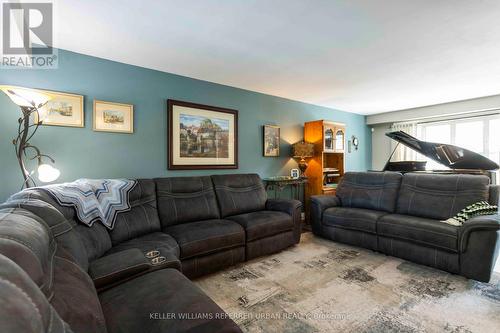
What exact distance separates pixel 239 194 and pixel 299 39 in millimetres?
2067

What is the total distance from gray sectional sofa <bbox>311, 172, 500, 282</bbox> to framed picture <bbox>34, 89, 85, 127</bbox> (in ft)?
10.8

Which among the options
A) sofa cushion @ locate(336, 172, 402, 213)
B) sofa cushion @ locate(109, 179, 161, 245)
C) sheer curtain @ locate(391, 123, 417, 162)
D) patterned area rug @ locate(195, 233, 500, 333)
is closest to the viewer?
patterned area rug @ locate(195, 233, 500, 333)

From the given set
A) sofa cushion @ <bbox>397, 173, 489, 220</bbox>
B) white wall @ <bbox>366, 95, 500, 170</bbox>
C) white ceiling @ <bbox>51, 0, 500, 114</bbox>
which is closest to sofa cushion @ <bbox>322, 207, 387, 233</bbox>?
sofa cushion @ <bbox>397, 173, 489, 220</bbox>

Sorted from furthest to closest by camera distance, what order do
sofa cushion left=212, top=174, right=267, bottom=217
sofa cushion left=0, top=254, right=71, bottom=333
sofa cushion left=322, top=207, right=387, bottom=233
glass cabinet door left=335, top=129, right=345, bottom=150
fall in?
glass cabinet door left=335, top=129, right=345, bottom=150 < sofa cushion left=212, top=174, right=267, bottom=217 < sofa cushion left=322, top=207, right=387, bottom=233 < sofa cushion left=0, top=254, right=71, bottom=333

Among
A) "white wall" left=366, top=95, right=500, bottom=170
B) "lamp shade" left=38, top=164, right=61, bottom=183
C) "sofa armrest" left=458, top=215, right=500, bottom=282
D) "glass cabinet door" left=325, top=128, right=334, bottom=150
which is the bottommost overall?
"sofa armrest" left=458, top=215, right=500, bottom=282

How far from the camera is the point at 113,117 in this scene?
2.75m

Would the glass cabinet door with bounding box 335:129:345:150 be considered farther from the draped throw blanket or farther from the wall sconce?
the wall sconce

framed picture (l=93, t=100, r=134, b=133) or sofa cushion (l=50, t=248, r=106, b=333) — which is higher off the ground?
framed picture (l=93, t=100, r=134, b=133)

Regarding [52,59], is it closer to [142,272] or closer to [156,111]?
[156,111]

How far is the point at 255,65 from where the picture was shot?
2.95 m

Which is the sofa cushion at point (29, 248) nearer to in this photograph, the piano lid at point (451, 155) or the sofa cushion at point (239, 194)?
the sofa cushion at point (239, 194)

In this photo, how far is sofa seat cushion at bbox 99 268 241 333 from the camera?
1.01 metres

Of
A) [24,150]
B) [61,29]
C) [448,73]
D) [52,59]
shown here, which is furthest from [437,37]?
[24,150]

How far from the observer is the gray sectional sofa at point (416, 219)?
2.32 metres
